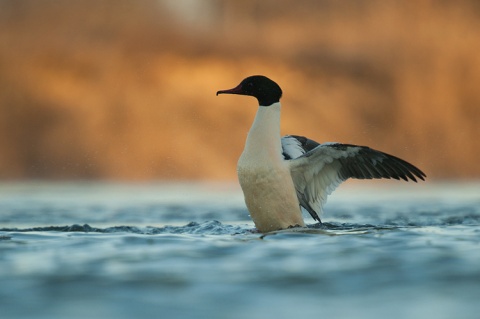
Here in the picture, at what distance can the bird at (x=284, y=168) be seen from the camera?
30.1ft

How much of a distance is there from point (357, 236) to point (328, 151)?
161 centimetres

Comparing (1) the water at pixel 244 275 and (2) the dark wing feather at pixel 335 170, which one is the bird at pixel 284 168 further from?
(1) the water at pixel 244 275

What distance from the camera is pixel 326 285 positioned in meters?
5.16

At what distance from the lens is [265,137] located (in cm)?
916

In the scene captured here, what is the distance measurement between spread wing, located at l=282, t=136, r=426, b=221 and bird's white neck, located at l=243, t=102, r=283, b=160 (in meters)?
0.37

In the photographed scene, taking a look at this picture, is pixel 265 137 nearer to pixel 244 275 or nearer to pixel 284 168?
pixel 284 168

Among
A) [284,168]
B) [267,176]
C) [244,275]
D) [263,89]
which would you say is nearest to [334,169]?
[284,168]

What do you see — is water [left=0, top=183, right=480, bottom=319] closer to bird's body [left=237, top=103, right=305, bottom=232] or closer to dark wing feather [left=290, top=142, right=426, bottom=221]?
bird's body [left=237, top=103, right=305, bottom=232]

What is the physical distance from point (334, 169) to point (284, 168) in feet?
2.83

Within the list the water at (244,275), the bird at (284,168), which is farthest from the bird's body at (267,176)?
the water at (244,275)

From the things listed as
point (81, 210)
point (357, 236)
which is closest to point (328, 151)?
point (357, 236)

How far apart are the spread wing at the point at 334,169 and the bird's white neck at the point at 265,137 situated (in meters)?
0.37

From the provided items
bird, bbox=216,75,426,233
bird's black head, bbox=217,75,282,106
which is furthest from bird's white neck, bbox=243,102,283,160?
bird's black head, bbox=217,75,282,106

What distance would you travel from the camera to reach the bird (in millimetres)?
9164
